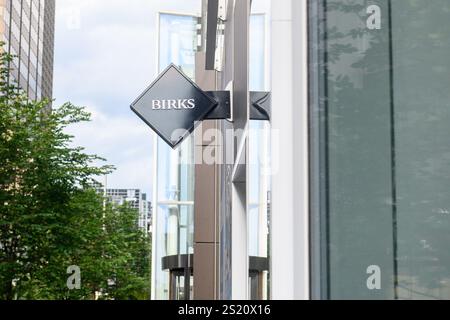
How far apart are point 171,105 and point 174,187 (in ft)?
24.6

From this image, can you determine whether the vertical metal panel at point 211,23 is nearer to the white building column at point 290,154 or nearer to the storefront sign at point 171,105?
the storefront sign at point 171,105

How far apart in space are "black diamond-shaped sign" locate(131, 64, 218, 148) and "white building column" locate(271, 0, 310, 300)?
2.16 metres

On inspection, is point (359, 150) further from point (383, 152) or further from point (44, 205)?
point (44, 205)

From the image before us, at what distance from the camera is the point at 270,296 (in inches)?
56.0

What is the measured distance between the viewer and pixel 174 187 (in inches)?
431

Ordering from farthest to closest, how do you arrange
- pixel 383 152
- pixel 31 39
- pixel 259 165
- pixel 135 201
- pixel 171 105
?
pixel 31 39 → pixel 135 201 → pixel 171 105 → pixel 259 165 → pixel 383 152

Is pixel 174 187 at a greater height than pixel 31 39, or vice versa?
pixel 31 39

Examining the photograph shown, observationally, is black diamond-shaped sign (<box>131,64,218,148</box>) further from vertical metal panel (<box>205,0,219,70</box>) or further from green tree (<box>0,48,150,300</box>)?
green tree (<box>0,48,150,300</box>)

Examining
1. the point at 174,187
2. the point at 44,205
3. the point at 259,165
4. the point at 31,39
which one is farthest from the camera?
the point at 31,39

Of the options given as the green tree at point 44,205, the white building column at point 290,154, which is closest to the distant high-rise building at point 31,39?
the green tree at point 44,205

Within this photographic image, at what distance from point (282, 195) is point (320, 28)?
268 millimetres

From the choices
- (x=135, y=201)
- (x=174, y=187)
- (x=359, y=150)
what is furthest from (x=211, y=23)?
(x=135, y=201)
